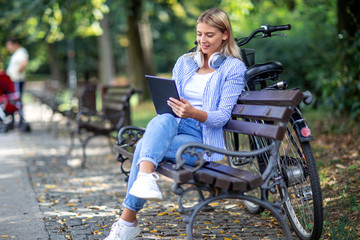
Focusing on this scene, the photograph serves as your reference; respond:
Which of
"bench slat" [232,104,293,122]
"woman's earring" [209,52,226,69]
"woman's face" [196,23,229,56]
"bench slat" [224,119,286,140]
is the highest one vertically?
"woman's face" [196,23,229,56]

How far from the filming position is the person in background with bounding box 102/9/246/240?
3.18 meters

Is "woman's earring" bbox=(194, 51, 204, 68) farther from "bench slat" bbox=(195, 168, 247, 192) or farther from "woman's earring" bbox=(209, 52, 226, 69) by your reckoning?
"bench slat" bbox=(195, 168, 247, 192)

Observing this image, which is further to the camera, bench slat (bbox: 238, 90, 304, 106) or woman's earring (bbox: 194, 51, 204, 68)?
woman's earring (bbox: 194, 51, 204, 68)

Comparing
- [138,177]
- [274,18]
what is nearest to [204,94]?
[138,177]

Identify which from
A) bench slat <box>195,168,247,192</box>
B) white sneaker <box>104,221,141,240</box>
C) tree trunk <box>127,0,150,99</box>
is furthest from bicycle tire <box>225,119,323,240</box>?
tree trunk <box>127,0,150,99</box>

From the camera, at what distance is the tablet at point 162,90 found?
10.6 ft

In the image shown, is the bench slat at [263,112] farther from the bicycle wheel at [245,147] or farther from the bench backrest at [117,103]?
the bench backrest at [117,103]

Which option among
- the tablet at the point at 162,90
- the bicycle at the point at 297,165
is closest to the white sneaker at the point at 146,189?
the tablet at the point at 162,90

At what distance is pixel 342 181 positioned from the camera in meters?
4.61

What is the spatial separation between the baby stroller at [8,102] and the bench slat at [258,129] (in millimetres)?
8247

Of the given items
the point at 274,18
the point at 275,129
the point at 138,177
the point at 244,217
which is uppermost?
the point at 274,18

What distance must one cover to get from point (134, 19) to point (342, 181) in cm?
1221

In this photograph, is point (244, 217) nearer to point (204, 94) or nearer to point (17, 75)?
point (204, 94)

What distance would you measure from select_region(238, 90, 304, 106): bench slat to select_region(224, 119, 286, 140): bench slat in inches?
6.5
